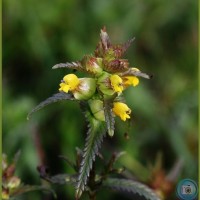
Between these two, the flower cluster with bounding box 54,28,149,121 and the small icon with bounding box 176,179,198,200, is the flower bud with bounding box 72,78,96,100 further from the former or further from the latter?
the small icon with bounding box 176,179,198,200

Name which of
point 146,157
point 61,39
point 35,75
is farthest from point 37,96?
point 146,157

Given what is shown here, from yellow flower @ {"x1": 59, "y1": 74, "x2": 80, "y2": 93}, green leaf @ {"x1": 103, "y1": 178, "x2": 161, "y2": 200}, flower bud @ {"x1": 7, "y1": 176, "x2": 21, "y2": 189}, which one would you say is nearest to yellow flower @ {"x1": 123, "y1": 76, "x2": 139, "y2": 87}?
yellow flower @ {"x1": 59, "y1": 74, "x2": 80, "y2": 93}

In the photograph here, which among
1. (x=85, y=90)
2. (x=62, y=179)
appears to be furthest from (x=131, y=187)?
(x=85, y=90)

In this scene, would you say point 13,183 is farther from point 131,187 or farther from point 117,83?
point 117,83

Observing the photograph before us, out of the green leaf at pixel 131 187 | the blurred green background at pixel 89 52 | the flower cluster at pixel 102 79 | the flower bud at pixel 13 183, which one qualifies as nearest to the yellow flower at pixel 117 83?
the flower cluster at pixel 102 79

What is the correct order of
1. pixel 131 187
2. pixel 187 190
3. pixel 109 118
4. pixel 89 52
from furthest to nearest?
pixel 89 52 < pixel 187 190 < pixel 131 187 < pixel 109 118

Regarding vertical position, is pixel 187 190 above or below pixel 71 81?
below
